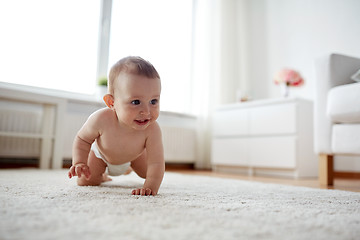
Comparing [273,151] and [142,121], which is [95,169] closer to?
[142,121]

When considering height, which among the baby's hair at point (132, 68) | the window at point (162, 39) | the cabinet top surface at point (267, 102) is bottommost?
the baby's hair at point (132, 68)

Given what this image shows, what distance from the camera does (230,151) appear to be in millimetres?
2789

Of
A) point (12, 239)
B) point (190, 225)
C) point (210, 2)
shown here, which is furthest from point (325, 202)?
point (210, 2)

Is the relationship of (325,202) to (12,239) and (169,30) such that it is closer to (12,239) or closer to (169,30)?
(12,239)

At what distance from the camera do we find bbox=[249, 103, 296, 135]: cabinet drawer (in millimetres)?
2342

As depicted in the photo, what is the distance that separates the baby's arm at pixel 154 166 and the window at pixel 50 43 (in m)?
2.09

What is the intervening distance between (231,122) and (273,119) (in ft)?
1.51

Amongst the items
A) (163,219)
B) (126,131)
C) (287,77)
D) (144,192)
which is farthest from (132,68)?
(287,77)

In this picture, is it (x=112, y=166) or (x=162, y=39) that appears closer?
(x=112, y=166)

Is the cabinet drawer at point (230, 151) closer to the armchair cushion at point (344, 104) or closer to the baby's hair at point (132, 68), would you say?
the armchair cushion at point (344, 104)

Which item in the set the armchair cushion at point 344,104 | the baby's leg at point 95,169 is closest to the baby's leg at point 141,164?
the baby's leg at point 95,169

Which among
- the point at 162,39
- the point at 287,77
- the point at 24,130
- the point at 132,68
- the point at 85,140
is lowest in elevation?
the point at 85,140

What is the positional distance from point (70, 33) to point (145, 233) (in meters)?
2.85

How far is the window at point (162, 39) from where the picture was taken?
3.17 m
